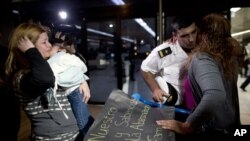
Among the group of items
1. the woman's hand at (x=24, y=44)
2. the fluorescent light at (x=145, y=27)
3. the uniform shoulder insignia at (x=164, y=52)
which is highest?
the fluorescent light at (x=145, y=27)

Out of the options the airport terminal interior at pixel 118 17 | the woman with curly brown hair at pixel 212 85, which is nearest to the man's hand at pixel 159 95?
the woman with curly brown hair at pixel 212 85

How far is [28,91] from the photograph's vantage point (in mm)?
1259

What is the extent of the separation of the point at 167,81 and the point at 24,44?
0.90 m

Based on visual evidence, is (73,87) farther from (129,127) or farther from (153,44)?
(153,44)

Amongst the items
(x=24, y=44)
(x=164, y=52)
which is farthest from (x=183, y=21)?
(x=24, y=44)

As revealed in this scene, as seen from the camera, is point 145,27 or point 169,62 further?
point 145,27

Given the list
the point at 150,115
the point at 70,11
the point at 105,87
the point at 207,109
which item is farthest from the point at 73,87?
the point at 105,87

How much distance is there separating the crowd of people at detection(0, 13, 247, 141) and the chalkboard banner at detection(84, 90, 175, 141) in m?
0.04

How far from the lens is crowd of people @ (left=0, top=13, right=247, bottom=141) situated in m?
1.02

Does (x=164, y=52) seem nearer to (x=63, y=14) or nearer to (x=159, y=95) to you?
(x=159, y=95)

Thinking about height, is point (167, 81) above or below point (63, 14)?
below

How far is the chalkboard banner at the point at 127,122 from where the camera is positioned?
0.89 meters

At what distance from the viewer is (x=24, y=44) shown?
4.06 feet

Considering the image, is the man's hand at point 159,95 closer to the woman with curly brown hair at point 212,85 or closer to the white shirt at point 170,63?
the white shirt at point 170,63
